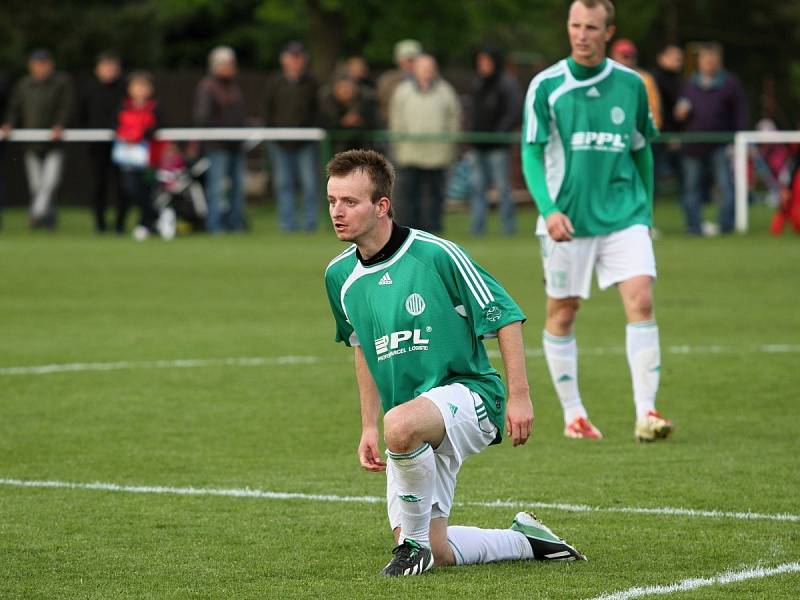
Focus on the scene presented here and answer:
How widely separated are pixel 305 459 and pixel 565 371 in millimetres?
1653

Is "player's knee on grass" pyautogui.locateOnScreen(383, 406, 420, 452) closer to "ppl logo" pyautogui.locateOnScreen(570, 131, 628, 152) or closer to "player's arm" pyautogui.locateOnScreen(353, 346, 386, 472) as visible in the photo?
"player's arm" pyautogui.locateOnScreen(353, 346, 386, 472)

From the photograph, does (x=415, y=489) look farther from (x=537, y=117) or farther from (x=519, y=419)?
(x=537, y=117)

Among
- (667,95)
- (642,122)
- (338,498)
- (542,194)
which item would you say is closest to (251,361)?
(542,194)

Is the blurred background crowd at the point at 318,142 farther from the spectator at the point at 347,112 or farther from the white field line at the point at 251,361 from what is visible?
the white field line at the point at 251,361

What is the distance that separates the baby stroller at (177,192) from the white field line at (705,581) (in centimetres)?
1824

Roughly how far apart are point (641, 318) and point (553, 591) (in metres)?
3.59

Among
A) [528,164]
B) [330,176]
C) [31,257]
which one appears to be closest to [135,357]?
[528,164]

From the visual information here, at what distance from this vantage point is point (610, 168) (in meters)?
9.14

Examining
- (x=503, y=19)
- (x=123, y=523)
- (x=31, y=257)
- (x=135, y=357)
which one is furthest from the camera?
(x=503, y=19)

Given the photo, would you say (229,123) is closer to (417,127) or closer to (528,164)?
(417,127)

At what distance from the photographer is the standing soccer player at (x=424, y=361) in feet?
19.3

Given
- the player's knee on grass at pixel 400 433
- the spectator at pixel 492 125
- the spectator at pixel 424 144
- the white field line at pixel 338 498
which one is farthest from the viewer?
the spectator at pixel 492 125

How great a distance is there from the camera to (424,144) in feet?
74.6

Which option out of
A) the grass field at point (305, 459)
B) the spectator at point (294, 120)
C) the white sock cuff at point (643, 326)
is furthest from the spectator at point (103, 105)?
the white sock cuff at point (643, 326)
